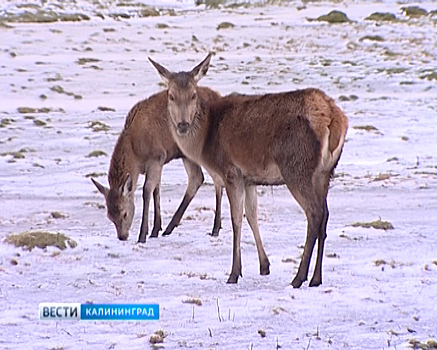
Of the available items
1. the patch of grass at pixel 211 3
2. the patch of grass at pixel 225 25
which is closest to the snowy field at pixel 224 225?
the patch of grass at pixel 225 25

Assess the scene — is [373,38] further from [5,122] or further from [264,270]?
[264,270]

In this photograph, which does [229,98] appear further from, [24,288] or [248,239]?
[24,288]

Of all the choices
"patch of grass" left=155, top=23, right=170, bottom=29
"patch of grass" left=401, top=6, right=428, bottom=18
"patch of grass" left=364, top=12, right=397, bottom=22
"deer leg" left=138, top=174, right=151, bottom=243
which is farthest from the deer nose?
"patch of grass" left=401, top=6, right=428, bottom=18

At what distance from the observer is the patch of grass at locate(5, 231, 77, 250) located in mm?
8492

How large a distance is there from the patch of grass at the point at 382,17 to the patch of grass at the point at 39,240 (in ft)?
120

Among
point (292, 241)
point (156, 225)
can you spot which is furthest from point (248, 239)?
point (156, 225)

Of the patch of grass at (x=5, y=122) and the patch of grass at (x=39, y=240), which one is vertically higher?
the patch of grass at (x=39, y=240)

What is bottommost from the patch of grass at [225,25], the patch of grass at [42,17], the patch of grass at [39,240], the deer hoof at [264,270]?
the patch of grass at [42,17]

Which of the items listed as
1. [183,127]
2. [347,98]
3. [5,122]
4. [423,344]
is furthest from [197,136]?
[347,98]

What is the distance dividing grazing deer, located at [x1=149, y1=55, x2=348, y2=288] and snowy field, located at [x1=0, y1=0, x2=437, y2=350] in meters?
0.59

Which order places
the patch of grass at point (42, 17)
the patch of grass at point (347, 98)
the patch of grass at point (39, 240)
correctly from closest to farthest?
1. the patch of grass at point (39, 240)
2. the patch of grass at point (347, 98)
3. the patch of grass at point (42, 17)

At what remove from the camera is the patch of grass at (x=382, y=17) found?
142 ft

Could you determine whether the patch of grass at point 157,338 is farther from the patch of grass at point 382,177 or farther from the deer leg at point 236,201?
the patch of grass at point 382,177

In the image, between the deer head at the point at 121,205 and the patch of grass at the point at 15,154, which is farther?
the patch of grass at the point at 15,154
